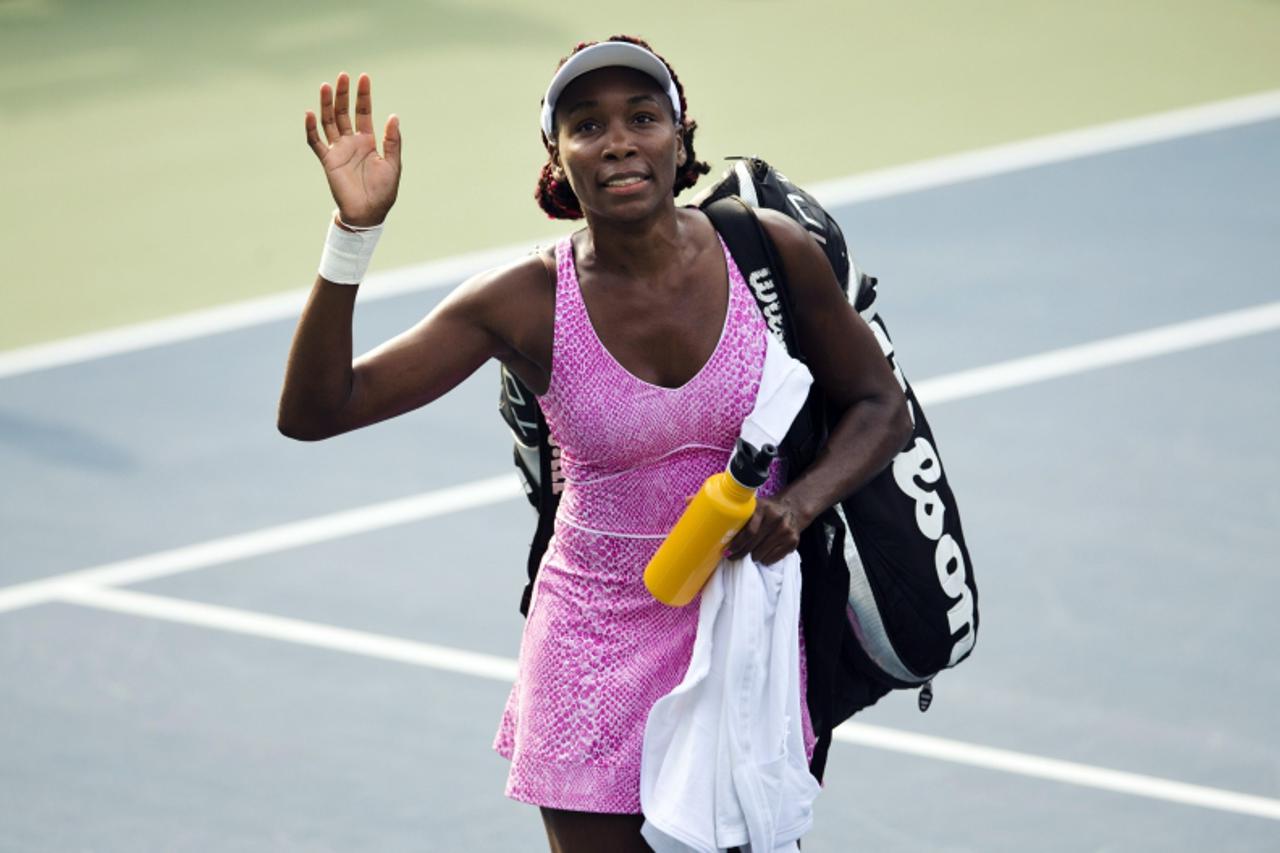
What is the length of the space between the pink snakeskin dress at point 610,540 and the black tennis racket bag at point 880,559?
24 centimetres

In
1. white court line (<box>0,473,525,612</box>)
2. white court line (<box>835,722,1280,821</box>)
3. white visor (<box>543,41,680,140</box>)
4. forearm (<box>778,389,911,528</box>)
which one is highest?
white visor (<box>543,41,680,140</box>)

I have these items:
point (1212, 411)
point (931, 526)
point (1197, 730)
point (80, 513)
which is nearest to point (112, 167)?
point (80, 513)

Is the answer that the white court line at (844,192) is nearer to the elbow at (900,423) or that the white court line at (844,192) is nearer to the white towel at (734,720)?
the elbow at (900,423)

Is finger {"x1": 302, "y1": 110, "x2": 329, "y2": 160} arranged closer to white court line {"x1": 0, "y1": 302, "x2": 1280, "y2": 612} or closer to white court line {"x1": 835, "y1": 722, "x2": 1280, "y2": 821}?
white court line {"x1": 835, "y1": 722, "x2": 1280, "y2": 821}

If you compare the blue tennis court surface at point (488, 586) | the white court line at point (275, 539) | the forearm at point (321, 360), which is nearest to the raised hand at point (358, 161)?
the forearm at point (321, 360)

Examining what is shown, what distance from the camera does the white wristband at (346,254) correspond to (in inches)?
138

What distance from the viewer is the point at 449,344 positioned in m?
3.65

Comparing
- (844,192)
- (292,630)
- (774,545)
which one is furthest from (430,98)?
(774,545)

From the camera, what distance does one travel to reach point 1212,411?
7.99 meters

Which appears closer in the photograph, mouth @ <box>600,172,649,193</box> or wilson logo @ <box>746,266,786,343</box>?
mouth @ <box>600,172,649,193</box>

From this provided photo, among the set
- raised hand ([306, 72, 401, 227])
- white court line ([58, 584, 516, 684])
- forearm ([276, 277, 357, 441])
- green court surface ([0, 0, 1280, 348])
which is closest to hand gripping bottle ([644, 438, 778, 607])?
forearm ([276, 277, 357, 441])

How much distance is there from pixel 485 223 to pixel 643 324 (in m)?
7.05

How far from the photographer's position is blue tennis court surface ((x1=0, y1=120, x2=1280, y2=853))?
586cm

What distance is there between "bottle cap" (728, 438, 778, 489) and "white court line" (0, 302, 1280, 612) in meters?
4.23
